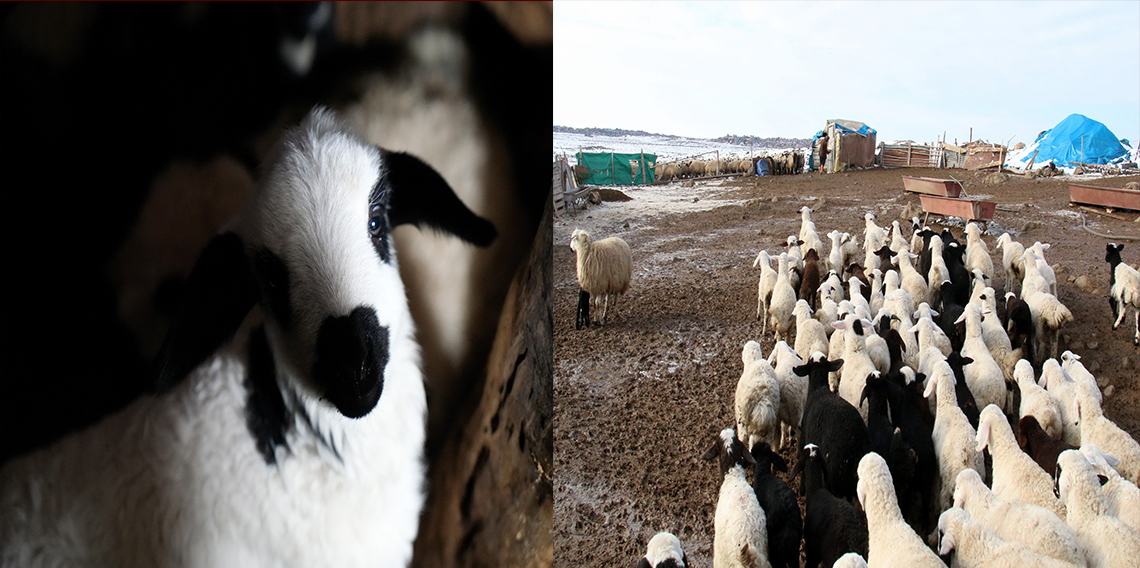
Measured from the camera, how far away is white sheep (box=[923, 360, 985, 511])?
3.43 metres

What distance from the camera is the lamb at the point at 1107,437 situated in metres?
3.33

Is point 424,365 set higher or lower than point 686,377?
higher

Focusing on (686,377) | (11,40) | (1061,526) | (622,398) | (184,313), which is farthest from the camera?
(686,377)

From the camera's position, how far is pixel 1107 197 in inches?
431

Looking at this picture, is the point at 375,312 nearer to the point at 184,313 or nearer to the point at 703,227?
the point at 184,313

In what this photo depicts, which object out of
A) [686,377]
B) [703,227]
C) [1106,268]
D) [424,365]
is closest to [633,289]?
[686,377]

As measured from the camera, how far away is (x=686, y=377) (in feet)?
18.1

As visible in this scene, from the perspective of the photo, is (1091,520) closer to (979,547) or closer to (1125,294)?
(979,547)

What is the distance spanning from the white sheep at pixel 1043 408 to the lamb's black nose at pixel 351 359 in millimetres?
3892

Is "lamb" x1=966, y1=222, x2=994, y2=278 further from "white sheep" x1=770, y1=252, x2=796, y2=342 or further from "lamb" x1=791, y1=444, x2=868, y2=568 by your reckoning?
"lamb" x1=791, y1=444, x2=868, y2=568

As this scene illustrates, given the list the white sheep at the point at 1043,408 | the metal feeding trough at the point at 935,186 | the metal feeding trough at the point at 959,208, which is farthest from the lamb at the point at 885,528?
the metal feeding trough at the point at 935,186

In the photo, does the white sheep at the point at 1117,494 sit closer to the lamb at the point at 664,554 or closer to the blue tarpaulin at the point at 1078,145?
the lamb at the point at 664,554

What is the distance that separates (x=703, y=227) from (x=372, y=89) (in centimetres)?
1148

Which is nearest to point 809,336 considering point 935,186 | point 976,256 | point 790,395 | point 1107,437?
point 790,395
